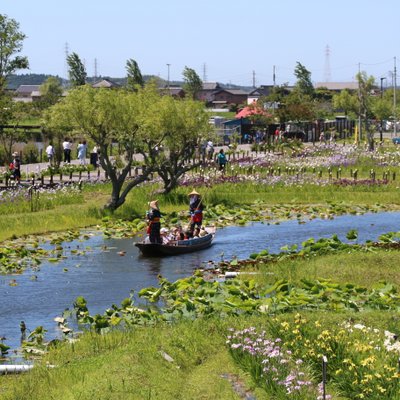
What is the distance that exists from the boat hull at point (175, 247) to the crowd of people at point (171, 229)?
23cm

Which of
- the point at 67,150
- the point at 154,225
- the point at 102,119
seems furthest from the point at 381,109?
the point at 154,225

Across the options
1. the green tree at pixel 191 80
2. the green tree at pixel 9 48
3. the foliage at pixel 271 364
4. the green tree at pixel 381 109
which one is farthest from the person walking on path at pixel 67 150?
the green tree at pixel 191 80

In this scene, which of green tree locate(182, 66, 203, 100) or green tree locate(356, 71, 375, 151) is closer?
green tree locate(356, 71, 375, 151)

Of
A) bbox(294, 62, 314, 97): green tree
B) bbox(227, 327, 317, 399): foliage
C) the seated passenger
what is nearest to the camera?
bbox(227, 327, 317, 399): foliage

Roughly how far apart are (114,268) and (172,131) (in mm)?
15702

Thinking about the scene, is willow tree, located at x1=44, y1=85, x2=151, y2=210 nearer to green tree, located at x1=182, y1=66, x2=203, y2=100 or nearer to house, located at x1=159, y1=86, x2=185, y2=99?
house, located at x1=159, y1=86, x2=185, y2=99

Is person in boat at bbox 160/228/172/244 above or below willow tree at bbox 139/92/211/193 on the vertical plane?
below

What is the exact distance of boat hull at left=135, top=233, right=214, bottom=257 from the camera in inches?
1287

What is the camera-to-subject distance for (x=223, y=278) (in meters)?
28.4

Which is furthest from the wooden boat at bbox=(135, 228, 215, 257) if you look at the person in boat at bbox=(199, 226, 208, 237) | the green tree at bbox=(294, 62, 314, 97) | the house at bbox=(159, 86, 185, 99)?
the green tree at bbox=(294, 62, 314, 97)

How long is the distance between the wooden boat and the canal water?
22 cm

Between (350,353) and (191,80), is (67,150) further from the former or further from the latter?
(191,80)

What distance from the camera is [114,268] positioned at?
102 ft

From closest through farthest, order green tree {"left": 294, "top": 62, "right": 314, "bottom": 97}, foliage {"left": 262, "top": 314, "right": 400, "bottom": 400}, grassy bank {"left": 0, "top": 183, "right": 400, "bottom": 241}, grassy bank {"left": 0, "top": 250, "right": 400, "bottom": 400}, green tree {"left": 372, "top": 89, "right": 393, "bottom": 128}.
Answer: foliage {"left": 262, "top": 314, "right": 400, "bottom": 400} → grassy bank {"left": 0, "top": 250, "right": 400, "bottom": 400} → grassy bank {"left": 0, "top": 183, "right": 400, "bottom": 241} → green tree {"left": 372, "top": 89, "right": 393, "bottom": 128} → green tree {"left": 294, "top": 62, "right": 314, "bottom": 97}
